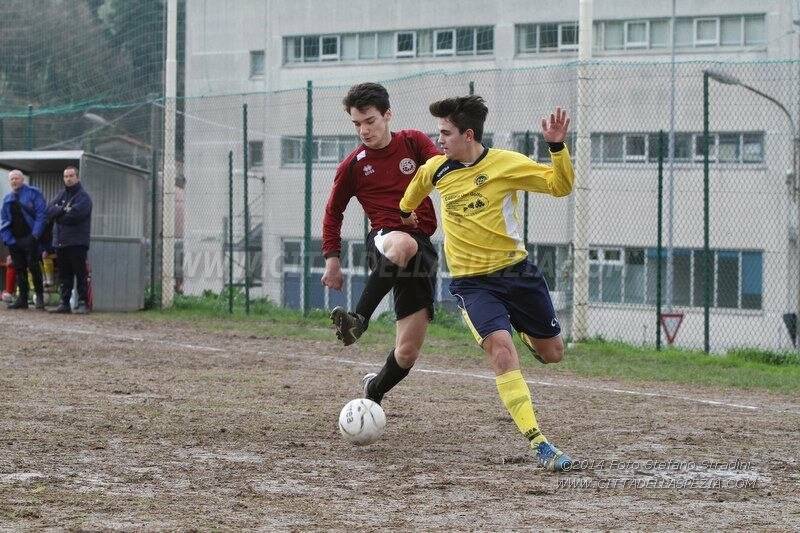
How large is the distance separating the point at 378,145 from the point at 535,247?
34.0ft

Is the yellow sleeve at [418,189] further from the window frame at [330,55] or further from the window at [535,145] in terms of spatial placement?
the window frame at [330,55]

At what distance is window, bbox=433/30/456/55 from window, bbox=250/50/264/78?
18.1 ft

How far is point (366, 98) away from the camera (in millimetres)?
7195

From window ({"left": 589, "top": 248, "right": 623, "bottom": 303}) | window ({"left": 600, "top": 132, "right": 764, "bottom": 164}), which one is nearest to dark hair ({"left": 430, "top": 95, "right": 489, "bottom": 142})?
window ({"left": 589, "top": 248, "right": 623, "bottom": 303})

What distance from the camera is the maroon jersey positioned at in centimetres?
743

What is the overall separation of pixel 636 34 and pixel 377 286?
2625 cm

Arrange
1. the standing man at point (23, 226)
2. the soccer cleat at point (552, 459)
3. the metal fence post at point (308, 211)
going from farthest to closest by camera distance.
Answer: the standing man at point (23, 226) → the metal fence post at point (308, 211) → the soccer cleat at point (552, 459)

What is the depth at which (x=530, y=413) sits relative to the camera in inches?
249

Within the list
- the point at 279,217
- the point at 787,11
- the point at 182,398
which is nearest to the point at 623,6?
the point at 787,11

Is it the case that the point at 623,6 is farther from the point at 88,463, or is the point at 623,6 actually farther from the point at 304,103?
the point at 88,463

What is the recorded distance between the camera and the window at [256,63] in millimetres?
36562

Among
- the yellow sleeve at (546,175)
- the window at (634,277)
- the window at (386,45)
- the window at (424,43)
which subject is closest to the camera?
the yellow sleeve at (546,175)

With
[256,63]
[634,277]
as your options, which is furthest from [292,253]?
[256,63]

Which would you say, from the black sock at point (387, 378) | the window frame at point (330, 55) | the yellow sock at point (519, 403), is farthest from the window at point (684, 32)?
the yellow sock at point (519, 403)
